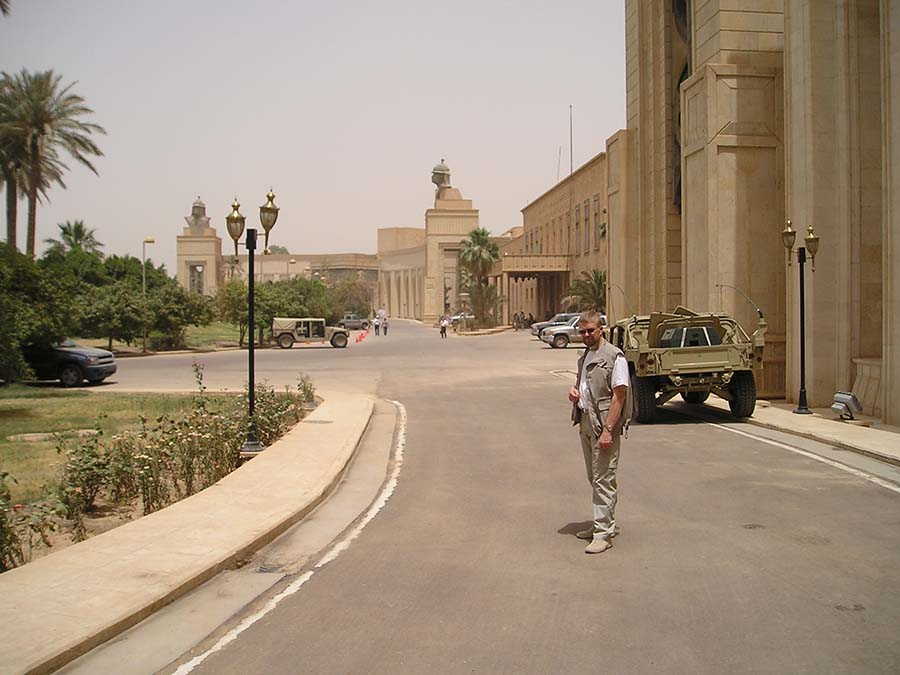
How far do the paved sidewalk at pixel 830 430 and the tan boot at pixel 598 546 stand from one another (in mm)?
6275

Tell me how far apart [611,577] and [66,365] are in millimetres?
25501

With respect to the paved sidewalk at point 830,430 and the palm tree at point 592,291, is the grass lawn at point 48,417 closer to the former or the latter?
the paved sidewalk at point 830,430

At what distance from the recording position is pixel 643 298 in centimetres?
3117

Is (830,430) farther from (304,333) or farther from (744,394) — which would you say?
(304,333)

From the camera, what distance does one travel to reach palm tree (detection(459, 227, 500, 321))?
8788 centimetres

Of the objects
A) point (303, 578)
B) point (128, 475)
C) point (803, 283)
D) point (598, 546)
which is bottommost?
point (303, 578)

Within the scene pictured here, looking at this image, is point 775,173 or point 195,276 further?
point 195,276

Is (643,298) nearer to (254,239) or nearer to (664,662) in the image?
(254,239)

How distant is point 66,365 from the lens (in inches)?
1106

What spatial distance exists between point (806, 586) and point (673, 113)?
2561cm

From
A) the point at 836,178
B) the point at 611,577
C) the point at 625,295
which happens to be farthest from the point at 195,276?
the point at 611,577

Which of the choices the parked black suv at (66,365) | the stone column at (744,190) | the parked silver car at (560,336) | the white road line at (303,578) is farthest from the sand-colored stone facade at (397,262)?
the white road line at (303,578)

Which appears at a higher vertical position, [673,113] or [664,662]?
[673,113]

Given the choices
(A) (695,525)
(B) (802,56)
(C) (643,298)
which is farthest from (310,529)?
(C) (643,298)
